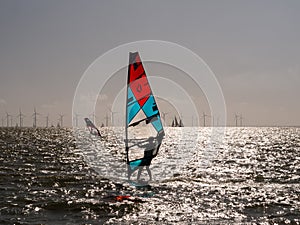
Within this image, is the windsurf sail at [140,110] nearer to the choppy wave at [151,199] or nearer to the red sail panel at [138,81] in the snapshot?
the red sail panel at [138,81]

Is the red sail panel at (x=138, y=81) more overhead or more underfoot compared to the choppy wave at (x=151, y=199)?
more overhead

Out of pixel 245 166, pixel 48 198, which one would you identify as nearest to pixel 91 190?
pixel 48 198

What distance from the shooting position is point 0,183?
20562 mm

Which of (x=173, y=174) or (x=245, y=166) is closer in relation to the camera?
(x=173, y=174)

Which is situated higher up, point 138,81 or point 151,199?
point 138,81

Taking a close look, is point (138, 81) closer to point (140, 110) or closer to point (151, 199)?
point (140, 110)

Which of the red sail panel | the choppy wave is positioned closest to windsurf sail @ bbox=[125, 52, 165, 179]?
the red sail panel

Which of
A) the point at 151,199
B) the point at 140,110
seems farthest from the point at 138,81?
the point at 151,199

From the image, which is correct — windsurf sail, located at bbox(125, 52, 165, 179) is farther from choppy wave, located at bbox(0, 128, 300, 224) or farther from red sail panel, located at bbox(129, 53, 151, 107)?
choppy wave, located at bbox(0, 128, 300, 224)

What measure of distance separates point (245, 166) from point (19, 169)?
18049 millimetres

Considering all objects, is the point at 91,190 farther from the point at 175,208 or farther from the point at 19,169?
the point at 19,169

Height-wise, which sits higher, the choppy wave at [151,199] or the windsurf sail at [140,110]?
the windsurf sail at [140,110]

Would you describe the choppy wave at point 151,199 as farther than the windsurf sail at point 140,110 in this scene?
No

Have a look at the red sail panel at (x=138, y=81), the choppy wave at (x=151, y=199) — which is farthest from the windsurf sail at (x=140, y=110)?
the choppy wave at (x=151, y=199)
